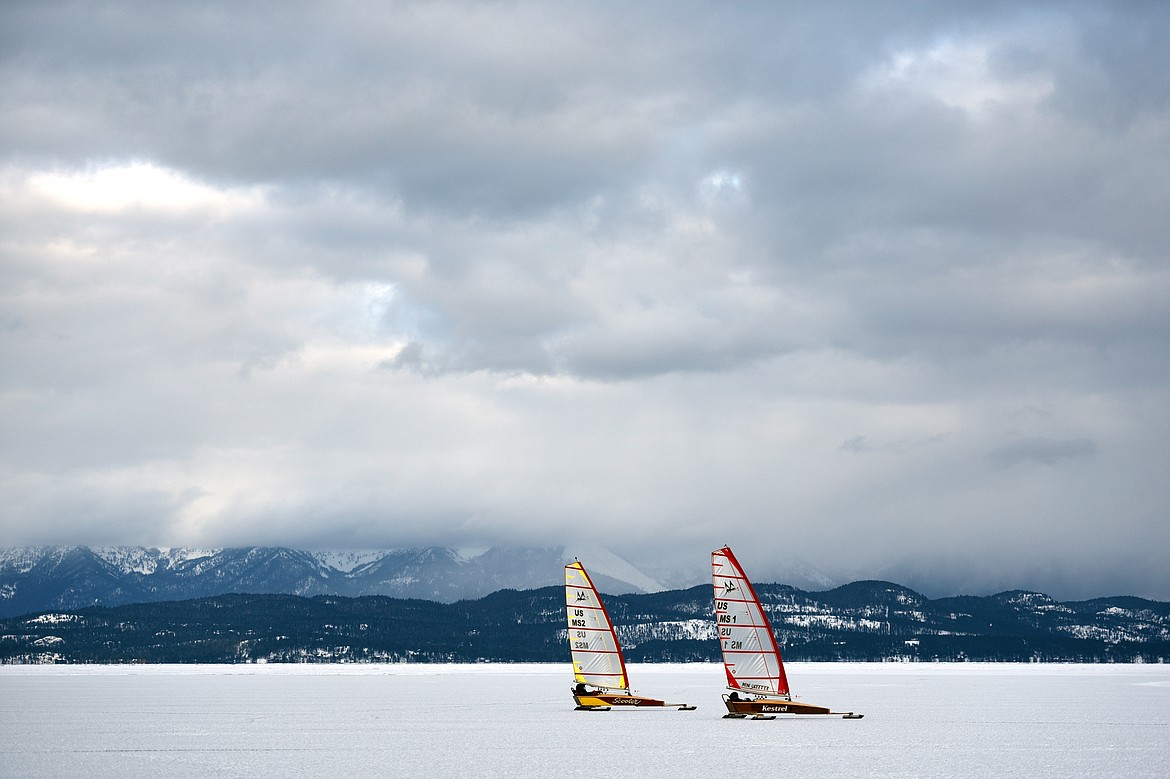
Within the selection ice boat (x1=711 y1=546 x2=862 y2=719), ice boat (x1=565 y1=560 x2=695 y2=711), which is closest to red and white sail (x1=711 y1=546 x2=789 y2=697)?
ice boat (x1=711 y1=546 x2=862 y2=719)

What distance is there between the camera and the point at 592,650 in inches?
3206

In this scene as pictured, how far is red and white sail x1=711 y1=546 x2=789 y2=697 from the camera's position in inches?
2655

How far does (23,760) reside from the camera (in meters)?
50.2

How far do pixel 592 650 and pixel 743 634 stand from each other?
15.8 metres

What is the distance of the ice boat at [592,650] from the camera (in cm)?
7994

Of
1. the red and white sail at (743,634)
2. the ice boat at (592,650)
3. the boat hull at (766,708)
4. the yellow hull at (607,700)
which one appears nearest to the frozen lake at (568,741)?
the boat hull at (766,708)

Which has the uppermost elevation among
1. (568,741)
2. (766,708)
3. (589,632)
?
(589,632)

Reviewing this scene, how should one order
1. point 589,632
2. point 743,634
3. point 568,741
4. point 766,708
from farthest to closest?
1. point 589,632
2. point 766,708
3. point 743,634
4. point 568,741

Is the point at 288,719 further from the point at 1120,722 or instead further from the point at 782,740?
the point at 1120,722

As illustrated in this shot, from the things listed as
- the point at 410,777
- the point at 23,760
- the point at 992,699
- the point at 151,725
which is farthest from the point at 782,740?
the point at 992,699

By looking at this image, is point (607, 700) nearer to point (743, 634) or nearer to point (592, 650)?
point (592, 650)

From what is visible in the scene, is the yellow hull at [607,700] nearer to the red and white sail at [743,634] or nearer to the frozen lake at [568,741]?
the frozen lake at [568,741]

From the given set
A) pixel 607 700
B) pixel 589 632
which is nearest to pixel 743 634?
pixel 589 632

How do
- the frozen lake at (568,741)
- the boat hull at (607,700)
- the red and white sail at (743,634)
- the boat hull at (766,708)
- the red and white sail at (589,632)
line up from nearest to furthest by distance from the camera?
the frozen lake at (568,741) < the red and white sail at (743,634) < the boat hull at (766,708) < the red and white sail at (589,632) < the boat hull at (607,700)
